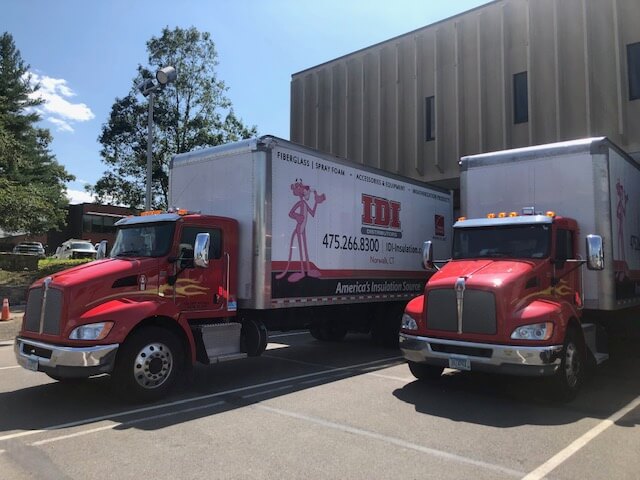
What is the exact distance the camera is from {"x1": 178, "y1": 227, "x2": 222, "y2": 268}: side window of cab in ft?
23.9

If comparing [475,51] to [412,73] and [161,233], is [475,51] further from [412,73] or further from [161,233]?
[161,233]

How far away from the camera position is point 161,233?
7.35m

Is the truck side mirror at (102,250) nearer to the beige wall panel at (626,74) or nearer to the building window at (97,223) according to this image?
the beige wall panel at (626,74)

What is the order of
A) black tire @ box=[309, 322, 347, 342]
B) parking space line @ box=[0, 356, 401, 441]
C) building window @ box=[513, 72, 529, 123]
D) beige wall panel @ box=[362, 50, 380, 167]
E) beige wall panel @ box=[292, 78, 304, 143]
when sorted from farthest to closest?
beige wall panel @ box=[292, 78, 304, 143]
beige wall panel @ box=[362, 50, 380, 167]
building window @ box=[513, 72, 529, 123]
black tire @ box=[309, 322, 347, 342]
parking space line @ box=[0, 356, 401, 441]

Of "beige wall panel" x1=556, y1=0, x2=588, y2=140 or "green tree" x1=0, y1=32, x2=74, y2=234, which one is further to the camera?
"green tree" x1=0, y1=32, x2=74, y2=234

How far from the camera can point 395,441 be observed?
16.8ft

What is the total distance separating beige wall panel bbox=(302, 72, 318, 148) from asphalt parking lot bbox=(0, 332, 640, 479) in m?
16.9

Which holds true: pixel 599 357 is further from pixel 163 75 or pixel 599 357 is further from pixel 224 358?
pixel 163 75

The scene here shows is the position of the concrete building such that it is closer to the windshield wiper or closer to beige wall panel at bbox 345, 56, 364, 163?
beige wall panel at bbox 345, 56, 364, 163

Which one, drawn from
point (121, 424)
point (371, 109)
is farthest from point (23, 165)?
point (121, 424)

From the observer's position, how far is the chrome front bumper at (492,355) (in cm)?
625

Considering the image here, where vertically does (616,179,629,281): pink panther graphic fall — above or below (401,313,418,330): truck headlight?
above

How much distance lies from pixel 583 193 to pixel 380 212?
3940 mm

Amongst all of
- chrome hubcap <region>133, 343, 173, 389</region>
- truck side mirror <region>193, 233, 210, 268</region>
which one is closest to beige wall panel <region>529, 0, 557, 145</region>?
truck side mirror <region>193, 233, 210, 268</region>
